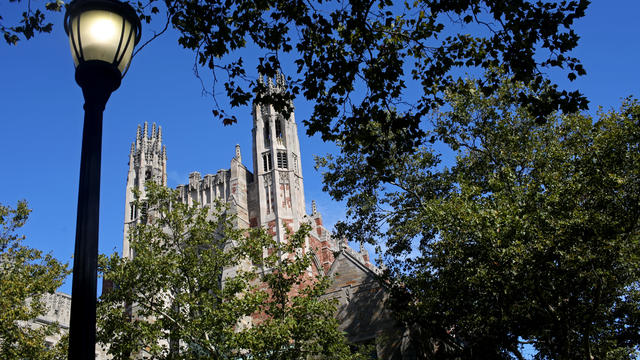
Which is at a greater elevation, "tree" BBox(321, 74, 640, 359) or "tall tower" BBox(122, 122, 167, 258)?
"tall tower" BBox(122, 122, 167, 258)

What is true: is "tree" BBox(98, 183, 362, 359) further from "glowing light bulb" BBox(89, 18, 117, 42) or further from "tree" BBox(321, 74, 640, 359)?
"glowing light bulb" BBox(89, 18, 117, 42)

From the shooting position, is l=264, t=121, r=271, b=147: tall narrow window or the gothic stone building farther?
l=264, t=121, r=271, b=147: tall narrow window

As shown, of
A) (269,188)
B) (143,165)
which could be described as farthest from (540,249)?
(143,165)

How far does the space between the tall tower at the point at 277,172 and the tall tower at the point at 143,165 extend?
433 inches

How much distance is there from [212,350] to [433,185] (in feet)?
34.8

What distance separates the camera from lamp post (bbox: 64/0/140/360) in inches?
169

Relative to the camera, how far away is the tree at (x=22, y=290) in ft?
59.6

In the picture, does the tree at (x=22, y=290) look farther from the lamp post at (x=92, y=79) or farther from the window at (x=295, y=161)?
the window at (x=295, y=161)

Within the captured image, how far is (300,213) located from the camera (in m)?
40.3

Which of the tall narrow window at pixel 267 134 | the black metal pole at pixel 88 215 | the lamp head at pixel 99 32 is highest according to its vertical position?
the tall narrow window at pixel 267 134

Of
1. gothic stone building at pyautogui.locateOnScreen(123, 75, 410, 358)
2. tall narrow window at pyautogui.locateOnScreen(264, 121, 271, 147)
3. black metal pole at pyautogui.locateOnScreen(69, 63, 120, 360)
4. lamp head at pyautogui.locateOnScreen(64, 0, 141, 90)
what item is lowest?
black metal pole at pyautogui.locateOnScreen(69, 63, 120, 360)

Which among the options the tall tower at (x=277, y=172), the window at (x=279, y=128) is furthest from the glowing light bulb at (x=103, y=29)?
the window at (x=279, y=128)

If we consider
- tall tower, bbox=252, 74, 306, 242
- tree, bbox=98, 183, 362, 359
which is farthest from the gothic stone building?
tree, bbox=98, 183, 362, 359

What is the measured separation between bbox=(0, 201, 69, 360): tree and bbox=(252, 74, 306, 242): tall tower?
19089mm
